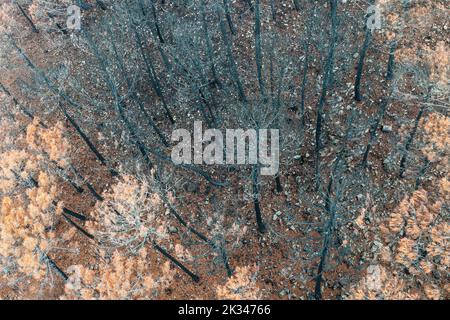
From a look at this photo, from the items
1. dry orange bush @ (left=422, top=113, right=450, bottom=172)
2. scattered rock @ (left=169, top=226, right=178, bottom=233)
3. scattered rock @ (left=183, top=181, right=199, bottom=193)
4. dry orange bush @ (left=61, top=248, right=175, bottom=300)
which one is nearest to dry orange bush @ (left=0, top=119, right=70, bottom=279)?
dry orange bush @ (left=61, top=248, right=175, bottom=300)

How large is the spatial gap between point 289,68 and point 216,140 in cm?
922

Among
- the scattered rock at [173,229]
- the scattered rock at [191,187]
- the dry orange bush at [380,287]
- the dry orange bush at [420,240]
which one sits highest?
the scattered rock at [191,187]

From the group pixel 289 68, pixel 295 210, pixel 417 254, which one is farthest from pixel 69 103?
pixel 417 254

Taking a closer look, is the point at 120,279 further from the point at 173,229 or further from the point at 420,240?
Answer: the point at 420,240

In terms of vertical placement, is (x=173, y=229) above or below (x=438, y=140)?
below

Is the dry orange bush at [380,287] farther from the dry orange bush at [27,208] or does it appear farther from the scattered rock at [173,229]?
the dry orange bush at [27,208]

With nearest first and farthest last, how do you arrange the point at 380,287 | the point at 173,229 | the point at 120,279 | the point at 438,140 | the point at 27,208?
the point at 380,287
the point at 438,140
the point at 120,279
the point at 27,208
the point at 173,229

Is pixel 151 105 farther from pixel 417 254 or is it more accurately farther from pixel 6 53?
pixel 417 254

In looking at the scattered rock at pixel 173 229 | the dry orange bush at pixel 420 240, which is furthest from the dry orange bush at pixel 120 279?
the dry orange bush at pixel 420 240

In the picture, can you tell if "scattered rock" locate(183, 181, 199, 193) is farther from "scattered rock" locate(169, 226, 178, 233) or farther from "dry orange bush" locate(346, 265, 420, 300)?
"dry orange bush" locate(346, 265, 420, 300)

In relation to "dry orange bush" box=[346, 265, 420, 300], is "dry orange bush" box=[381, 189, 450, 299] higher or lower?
higher

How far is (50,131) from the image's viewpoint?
1505 inches

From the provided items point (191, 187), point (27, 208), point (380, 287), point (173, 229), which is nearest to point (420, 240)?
point (380, 287)

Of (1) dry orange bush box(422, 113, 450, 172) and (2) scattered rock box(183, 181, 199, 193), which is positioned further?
(2) scattered rock box(183, 181, 199, 193)
